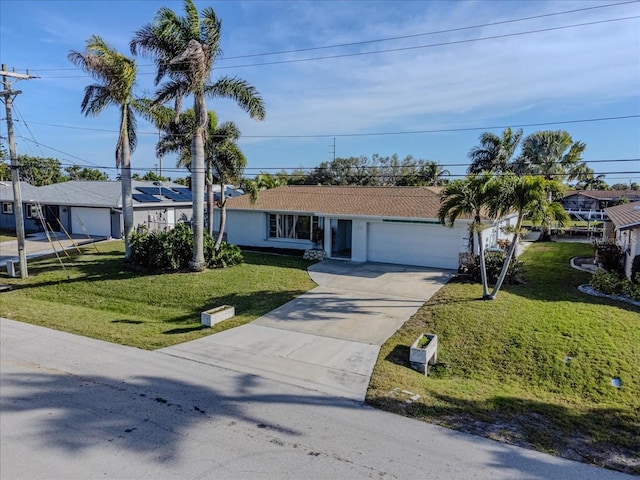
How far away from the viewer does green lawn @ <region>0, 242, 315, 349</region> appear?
1214 centimetres

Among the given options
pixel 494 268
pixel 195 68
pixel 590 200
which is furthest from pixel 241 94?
pixel 590 200

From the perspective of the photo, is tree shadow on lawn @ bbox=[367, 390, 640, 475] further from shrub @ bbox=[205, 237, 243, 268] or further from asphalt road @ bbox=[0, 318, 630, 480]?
shrub @ bbox=[205, 237, 243, 268]

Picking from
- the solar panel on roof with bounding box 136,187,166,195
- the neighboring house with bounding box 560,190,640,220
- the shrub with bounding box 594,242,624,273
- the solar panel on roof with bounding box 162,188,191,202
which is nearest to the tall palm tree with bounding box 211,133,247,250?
the solar panel on roof with bounding box 162,188,191,202

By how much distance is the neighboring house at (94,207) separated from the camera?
2886cm

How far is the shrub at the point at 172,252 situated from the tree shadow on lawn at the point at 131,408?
32.1 ft

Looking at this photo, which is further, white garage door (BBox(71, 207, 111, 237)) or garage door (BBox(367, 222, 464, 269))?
white garage door (BBox(71, 207, 111, 237))

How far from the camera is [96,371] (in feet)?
29.0

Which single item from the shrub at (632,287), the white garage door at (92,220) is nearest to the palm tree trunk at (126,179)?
the white garage door at (92,220)

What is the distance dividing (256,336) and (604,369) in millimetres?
8268

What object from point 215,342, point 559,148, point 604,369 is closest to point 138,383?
point 215,342

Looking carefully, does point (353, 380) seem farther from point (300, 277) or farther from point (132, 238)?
point (132, 238)

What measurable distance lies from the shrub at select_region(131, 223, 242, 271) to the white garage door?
10.9 metres

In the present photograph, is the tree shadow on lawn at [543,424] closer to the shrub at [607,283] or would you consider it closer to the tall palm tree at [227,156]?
the shrub at [607,283]

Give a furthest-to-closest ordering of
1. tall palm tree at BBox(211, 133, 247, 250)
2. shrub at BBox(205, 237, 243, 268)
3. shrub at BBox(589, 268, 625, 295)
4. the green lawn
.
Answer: tall palm tree at BBox(211, 133, 247, 250) → shrub at BBox(205, 237, 243, 268) → shrub at BBox(589, 268, 625, 295) → the green lawn
